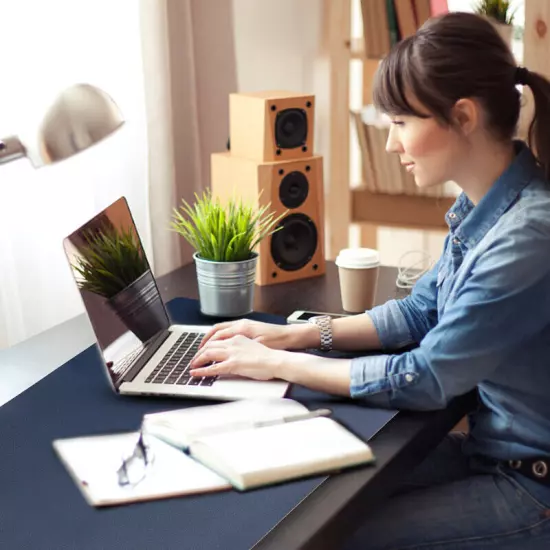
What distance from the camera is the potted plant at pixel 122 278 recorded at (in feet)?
4.45

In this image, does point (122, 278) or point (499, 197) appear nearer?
point (499, 197)

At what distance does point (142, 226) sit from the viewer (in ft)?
7.88

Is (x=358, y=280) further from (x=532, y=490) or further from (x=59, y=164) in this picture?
(x=59, y=164)

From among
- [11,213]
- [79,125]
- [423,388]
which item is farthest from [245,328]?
[11,213]

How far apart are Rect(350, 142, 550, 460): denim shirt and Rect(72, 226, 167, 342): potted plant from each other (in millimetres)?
390

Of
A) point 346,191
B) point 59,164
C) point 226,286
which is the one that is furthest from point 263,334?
point 346,191

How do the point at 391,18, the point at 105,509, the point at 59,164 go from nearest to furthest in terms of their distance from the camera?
the point at 105,509
the point at 59,164
the point at 391,18

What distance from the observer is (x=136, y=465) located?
107cm

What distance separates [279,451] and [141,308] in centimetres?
49

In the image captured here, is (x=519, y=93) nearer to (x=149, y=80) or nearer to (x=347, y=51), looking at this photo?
(x=149, y=80)

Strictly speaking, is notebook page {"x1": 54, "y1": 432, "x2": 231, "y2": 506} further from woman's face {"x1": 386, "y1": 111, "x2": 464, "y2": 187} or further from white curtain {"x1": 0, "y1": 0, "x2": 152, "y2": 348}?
white curtain {"x1": 0, "y1": 0, "x2": 152, "y2": 348}

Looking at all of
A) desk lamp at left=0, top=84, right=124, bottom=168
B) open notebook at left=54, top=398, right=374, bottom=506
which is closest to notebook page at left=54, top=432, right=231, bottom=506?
open notebook at left=54, top=398, right=374, bottom=506

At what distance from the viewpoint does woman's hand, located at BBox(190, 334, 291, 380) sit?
131 cm

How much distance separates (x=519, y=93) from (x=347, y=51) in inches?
57.4
